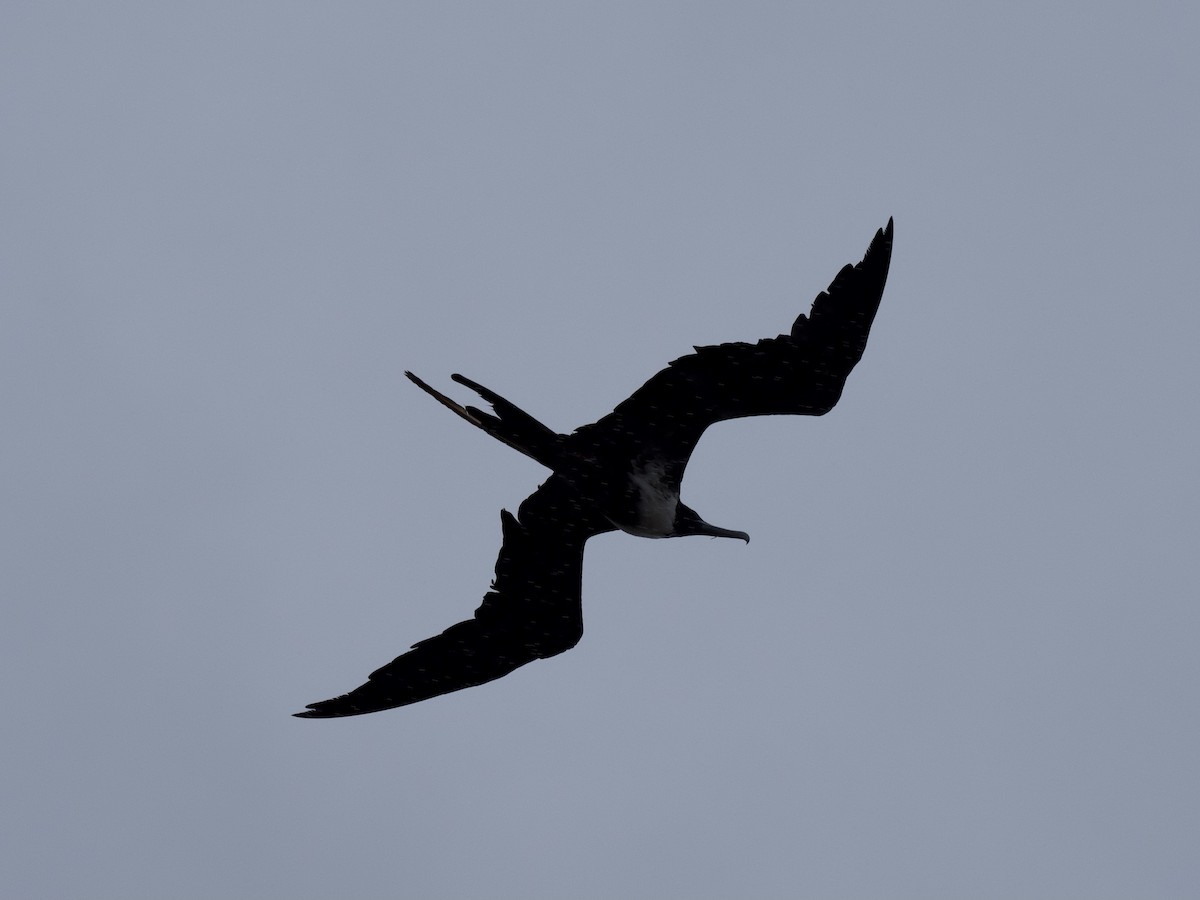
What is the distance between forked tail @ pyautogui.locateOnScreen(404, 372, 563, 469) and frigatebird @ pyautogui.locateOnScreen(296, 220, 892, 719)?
10 mm

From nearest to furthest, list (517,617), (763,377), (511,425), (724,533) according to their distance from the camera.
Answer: (763,377) → (511,425) → (724,533) → (517,617)

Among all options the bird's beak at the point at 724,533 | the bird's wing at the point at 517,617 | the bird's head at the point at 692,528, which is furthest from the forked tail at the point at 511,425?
the bird's beak at the point at 724,533

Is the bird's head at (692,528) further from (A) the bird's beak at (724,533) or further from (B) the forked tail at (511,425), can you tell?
(B) the forked tail at (511,425)

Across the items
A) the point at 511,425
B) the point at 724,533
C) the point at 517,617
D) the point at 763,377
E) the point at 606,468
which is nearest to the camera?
the point at 763,377

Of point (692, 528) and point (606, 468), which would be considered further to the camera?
point (692, 528)

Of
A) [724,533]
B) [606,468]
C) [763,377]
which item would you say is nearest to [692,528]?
[724,533]

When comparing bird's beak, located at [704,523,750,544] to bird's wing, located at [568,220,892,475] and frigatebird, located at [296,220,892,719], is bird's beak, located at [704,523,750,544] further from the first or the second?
bird's wing, located at [568,220,892,475]

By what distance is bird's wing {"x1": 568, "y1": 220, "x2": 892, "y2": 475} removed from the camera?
9.74m

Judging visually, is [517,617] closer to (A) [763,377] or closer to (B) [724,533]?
(B) [724,533]

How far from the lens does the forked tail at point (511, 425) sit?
1030 cm

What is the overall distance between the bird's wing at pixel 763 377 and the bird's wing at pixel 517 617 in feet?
3.13

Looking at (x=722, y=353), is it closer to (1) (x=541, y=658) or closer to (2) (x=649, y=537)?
(2) (x=649, y=537)

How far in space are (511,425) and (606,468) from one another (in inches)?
31.6

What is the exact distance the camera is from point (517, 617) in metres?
11.4
